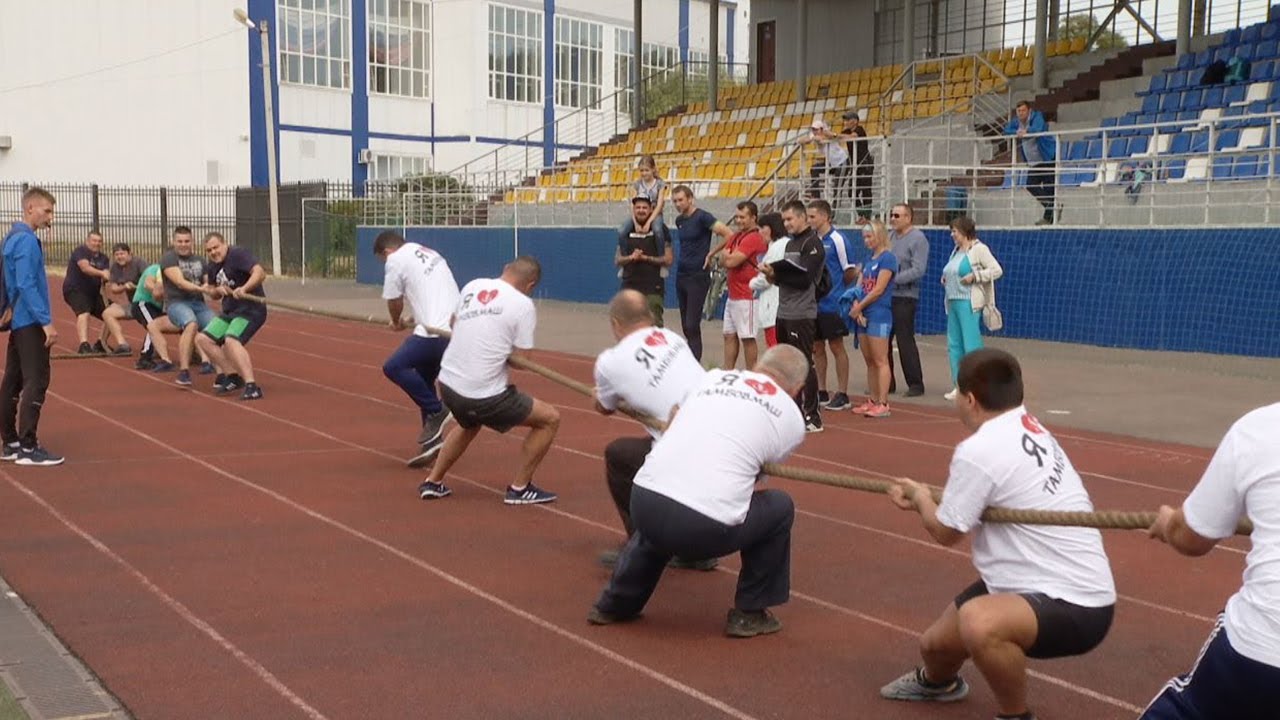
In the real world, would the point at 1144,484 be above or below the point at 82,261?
below

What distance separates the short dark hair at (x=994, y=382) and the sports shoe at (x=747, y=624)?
5.69 feet

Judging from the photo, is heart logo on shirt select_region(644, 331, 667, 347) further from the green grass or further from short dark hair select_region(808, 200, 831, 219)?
short dark hair select_region(808, 200, 831, 219)

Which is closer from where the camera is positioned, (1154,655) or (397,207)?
(1154,655)

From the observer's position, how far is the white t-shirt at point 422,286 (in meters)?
10.7

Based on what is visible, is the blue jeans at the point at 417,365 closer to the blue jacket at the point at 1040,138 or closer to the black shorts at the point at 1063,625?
the black shorts at the point at 1063,625

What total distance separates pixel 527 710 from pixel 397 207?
3154 centimetres

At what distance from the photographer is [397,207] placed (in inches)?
1416

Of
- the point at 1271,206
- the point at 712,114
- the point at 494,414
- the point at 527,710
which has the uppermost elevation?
the point at 712,114

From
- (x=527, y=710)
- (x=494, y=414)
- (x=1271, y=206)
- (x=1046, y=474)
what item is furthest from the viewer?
(x=1271, y=206)

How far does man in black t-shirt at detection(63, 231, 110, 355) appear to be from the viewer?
17.8 m

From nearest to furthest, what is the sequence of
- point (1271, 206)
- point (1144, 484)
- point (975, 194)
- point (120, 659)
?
point (120, 659) < point (1144, 484) < point (1271, 206) < point (975, 194)

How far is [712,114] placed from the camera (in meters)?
33.9

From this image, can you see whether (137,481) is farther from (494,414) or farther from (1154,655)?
(1154,655)

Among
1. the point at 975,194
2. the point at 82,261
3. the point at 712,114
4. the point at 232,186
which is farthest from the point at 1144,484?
the point at 232,186
